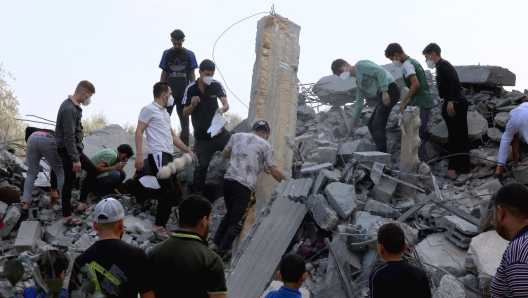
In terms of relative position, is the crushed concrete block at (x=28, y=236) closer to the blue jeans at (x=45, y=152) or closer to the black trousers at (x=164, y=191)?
the blue jeans at (x=45, y=152)

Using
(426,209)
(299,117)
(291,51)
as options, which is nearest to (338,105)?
(299,117)

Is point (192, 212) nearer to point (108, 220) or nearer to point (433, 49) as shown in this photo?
point (108, 220)

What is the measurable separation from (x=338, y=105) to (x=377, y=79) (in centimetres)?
283

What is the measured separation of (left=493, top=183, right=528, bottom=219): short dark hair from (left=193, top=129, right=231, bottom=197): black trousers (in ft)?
16.0

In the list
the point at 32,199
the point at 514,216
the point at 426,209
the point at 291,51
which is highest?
the point at 291,51

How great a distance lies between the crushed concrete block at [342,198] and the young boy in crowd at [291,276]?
90.1 inches

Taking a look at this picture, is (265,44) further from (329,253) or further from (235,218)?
(329,253)

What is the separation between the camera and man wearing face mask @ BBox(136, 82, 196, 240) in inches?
260

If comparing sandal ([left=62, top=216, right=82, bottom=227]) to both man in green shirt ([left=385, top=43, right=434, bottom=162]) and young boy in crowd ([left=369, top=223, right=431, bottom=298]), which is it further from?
young boy in crowd ([left=369, top=223, right=431, bottom=298])

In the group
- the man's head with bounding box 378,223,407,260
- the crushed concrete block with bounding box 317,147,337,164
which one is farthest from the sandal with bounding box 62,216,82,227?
the man's head with bounding box 378,223,407,260

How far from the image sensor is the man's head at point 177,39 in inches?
324

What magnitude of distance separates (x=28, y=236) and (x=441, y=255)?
15.2 feet

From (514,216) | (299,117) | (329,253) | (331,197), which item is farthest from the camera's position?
(299,117)

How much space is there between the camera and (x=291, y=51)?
841cm
